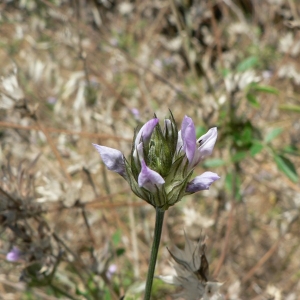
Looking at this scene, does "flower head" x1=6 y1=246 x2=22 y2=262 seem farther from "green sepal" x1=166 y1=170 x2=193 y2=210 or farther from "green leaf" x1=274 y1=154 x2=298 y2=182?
"green leaf" x1=274 y1=154 x2=298 y2=182

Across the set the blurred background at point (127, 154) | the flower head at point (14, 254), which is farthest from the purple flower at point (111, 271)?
the flower head at point (14, 254)

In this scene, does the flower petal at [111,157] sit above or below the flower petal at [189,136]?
below

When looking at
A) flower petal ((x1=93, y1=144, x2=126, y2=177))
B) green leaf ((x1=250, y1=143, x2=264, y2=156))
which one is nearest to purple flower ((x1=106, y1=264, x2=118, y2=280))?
green leaf ((x1=250, y1=143, x2=264, y2=156))

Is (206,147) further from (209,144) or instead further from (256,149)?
(256,149)

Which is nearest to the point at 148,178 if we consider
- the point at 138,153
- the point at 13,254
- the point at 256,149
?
the point at 138,153

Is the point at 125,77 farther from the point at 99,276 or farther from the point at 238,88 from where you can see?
the point at 99,276

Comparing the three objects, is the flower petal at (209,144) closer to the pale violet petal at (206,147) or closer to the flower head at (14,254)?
the pale violet petal at (206,147)

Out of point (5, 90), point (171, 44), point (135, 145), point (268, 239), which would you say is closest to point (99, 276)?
point (5, 90)
